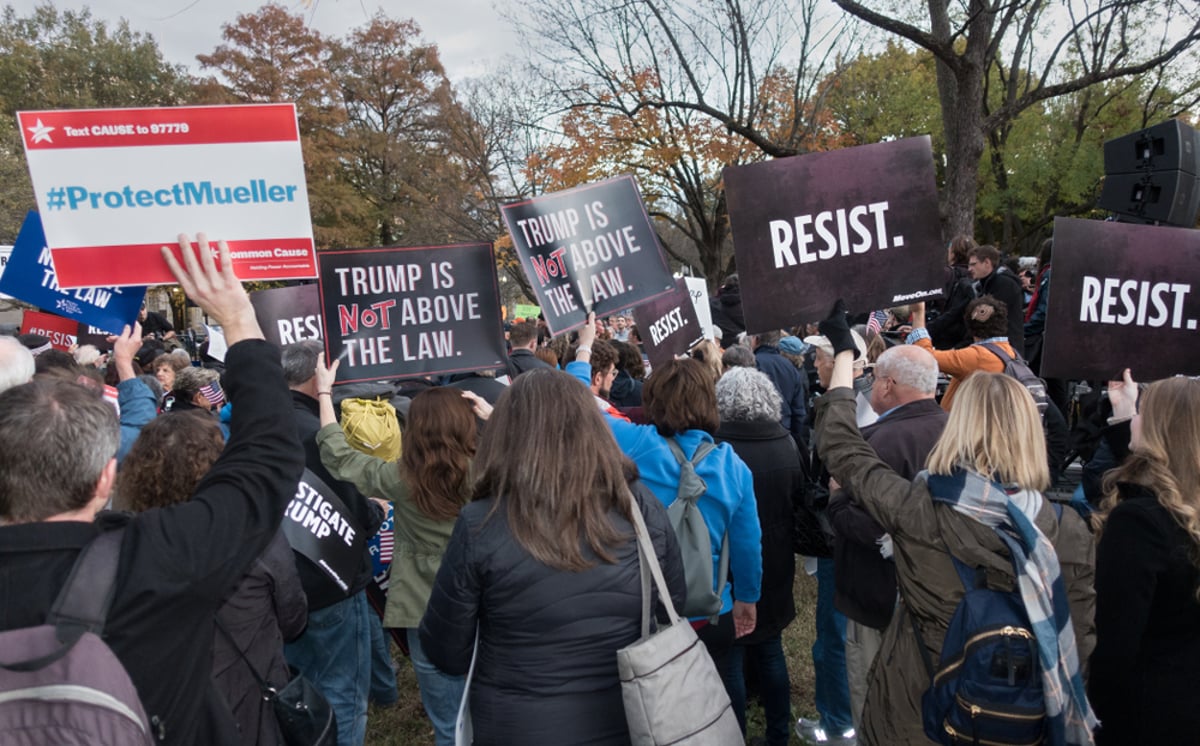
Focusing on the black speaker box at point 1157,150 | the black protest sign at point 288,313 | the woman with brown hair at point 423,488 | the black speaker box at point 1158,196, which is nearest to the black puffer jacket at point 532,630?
the woman with brown hair at point 423,488

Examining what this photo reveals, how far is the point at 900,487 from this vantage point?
2594 mm

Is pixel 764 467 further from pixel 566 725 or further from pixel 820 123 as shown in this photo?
pixel 820 123

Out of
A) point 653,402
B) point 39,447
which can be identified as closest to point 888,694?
point 653,402

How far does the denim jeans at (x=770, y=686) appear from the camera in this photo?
3.89 meters

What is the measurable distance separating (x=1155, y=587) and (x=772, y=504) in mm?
1761

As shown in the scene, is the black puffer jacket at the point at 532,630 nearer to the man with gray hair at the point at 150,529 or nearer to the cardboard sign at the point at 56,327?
the man with gray hair at the point at 150,529

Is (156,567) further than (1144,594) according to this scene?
No

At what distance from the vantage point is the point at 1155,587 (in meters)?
2.35

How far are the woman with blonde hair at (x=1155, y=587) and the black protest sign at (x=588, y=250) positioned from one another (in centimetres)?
282

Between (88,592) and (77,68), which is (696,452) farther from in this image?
(77,68)

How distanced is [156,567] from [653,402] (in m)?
2.26

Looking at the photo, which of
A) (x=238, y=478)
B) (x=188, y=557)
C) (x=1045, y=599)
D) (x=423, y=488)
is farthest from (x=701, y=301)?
(x=188, y=557)

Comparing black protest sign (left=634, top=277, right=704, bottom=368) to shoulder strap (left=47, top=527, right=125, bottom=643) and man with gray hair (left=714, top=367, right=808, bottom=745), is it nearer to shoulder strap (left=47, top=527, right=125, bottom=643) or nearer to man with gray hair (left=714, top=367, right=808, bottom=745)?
man with gray hair (left=714, top=367, right=808, bottom=745)

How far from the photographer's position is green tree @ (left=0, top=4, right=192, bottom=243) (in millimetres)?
29250
